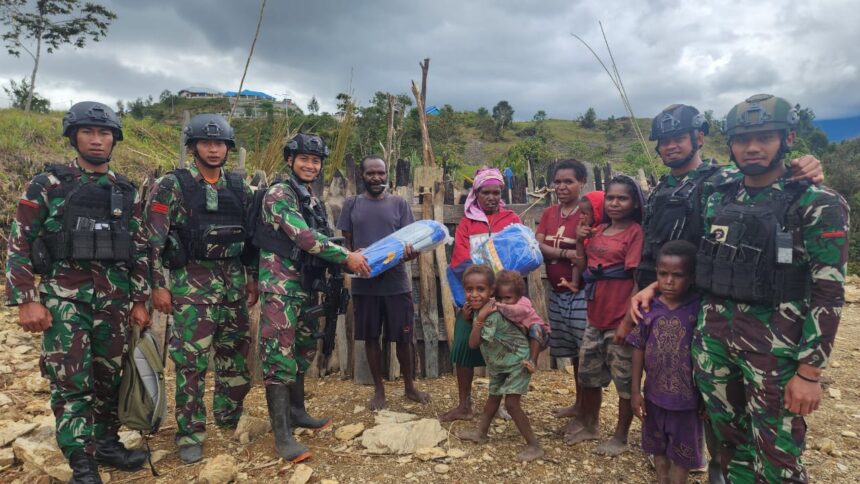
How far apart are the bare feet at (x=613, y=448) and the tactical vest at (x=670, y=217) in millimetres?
1167

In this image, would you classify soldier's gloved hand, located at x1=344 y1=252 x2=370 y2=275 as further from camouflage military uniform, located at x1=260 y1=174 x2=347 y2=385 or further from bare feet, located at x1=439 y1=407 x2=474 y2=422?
bare feet, located at x1=439 y1=407 x2=474 y2=422

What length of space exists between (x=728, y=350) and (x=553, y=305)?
1488 millimetres

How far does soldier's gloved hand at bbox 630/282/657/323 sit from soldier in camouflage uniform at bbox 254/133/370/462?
5.90ft

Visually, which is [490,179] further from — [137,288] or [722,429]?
[137,288]

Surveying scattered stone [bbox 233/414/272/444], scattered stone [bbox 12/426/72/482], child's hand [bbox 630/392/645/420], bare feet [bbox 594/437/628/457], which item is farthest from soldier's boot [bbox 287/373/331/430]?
child's hand [bbox 630/392/645/420]

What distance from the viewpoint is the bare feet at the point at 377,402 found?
13.5 ft

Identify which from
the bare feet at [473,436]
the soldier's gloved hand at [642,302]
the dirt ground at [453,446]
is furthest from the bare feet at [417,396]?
the soldier's gloved hand at [642,302]

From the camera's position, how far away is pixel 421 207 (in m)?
5.14

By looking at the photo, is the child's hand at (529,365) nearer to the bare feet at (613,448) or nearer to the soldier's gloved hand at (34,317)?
the bare feet at (613,448)

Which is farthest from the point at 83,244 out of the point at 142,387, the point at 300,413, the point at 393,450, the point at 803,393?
the point at 803,393

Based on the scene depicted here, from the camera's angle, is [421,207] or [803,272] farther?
[421,207]

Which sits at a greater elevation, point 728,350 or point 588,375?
point 728,350

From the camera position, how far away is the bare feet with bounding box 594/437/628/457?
3.31 m

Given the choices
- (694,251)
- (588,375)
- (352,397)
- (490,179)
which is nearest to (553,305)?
(588,375)
